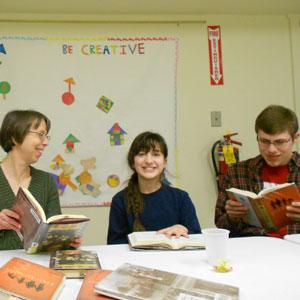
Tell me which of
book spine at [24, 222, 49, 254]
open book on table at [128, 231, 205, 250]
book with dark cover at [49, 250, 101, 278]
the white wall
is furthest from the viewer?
the white wall

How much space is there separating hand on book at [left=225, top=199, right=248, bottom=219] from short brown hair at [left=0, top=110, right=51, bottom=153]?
94cm

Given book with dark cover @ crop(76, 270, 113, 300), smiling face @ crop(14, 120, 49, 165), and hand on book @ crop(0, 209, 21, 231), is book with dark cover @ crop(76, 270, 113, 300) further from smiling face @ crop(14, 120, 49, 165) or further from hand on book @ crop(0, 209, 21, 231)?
smiling face @ crop(14, 120, 49, 165)

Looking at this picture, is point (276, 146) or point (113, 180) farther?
point (113, 180)

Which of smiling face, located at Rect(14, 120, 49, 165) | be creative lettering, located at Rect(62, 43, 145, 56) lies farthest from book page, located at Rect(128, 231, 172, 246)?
be creative lettering, located at Rect(62, 43, 145, 56)

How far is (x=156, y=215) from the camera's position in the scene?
5.58 feet

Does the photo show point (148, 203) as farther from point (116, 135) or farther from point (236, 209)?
point (116, 135)

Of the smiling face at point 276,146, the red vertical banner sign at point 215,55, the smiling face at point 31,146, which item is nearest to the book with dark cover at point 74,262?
the smiling face at point 31,146

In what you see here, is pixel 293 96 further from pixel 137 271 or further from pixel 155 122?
pixel 137 271

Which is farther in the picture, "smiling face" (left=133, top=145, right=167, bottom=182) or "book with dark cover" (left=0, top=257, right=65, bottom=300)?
"smiling face" (left=133, top=145, right=167, bottom=182)

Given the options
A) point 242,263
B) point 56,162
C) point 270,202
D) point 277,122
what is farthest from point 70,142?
point 242,263

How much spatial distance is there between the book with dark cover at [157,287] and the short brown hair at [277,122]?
100cm

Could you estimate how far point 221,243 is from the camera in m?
1.12

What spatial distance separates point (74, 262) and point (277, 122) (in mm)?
1124

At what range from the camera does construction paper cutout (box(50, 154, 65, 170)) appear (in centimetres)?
255
